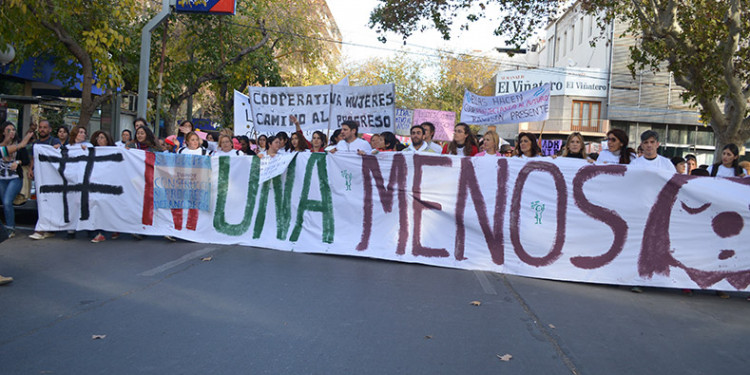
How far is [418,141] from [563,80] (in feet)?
105

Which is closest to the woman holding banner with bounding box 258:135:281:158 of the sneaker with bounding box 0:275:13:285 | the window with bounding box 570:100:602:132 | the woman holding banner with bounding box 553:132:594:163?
the sneaker with bounding box 0:275:13:285

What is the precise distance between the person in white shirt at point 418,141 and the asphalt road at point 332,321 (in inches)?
97.4

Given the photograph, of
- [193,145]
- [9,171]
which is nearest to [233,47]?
[193,145]

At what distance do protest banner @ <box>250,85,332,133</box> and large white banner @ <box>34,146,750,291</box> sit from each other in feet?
7.95

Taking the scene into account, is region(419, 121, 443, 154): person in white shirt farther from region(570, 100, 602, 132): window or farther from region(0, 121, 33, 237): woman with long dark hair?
region(570, 100, 602, 132): window

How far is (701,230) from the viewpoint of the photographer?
21.7ft

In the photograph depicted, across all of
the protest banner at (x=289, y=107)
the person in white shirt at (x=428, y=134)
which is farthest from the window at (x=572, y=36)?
the person in white shirt at (x=428, y=134)

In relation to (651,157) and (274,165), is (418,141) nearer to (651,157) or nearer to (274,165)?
(274,165)

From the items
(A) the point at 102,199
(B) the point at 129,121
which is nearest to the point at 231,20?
(B) the point at 129,121

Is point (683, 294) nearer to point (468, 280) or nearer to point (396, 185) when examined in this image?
point (468, 280)

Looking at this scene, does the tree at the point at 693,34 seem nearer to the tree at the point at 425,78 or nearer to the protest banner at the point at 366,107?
the protest banner at the point at 366,107

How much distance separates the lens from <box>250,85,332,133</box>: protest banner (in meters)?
10.6

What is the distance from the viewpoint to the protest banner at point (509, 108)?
12.9m

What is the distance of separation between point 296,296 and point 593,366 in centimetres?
254
